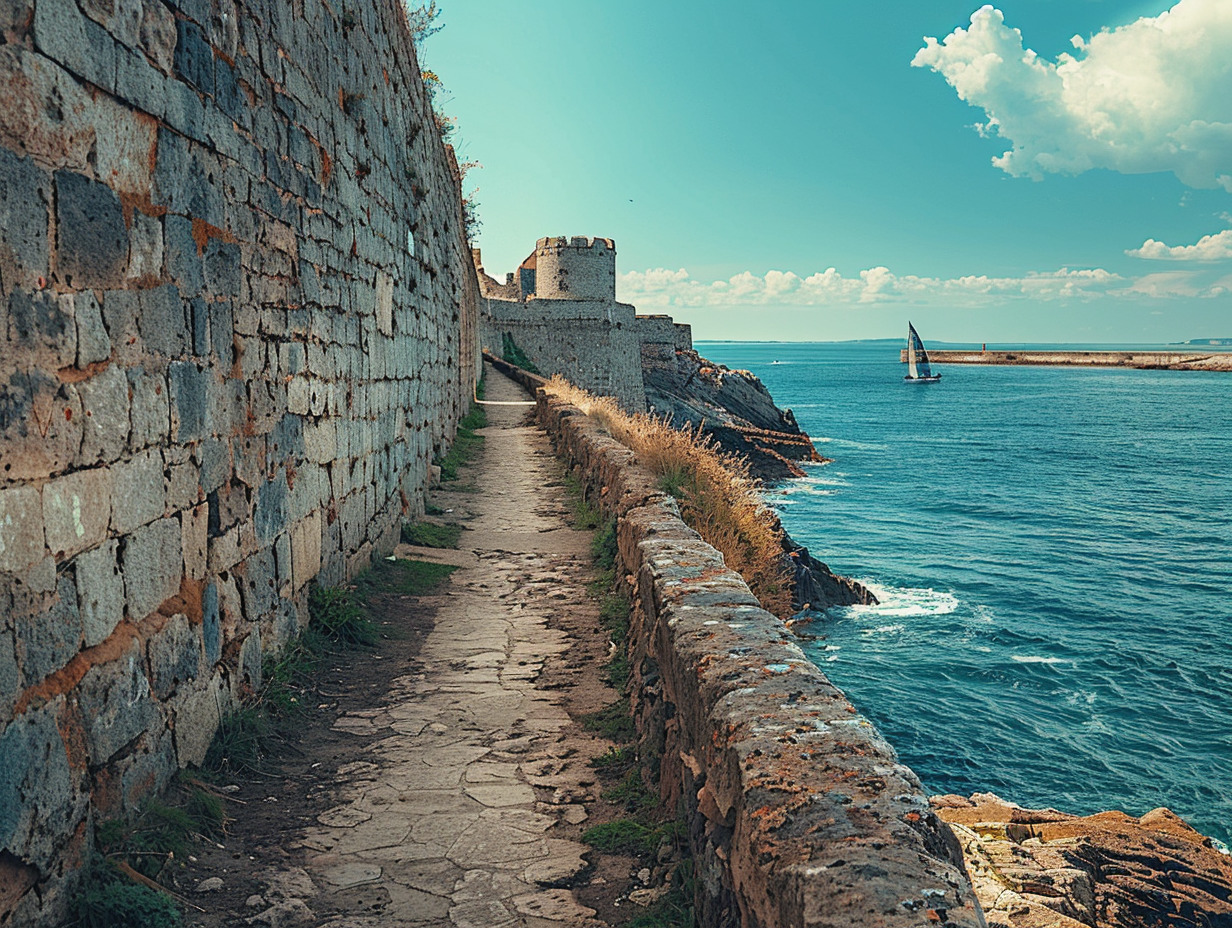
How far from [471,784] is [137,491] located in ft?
5.92

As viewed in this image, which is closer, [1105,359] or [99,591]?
[99,591]

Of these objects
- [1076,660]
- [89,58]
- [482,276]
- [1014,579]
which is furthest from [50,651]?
[482,276]

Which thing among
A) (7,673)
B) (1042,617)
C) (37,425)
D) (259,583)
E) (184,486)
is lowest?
(1042,617)

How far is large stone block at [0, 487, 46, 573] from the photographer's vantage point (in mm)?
2340

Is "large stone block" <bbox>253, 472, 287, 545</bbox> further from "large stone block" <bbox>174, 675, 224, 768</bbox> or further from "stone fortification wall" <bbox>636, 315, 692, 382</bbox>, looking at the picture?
"stone fortification wall" <bbox>636, 315, 692, 382</bbox>

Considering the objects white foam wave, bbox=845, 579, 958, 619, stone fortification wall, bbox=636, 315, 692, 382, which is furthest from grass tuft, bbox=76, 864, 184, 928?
stone fortification wall, bbox=636, 315, 692, 382

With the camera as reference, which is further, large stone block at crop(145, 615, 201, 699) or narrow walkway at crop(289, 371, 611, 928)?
large stone block at crop(145, 615, 201, 699)

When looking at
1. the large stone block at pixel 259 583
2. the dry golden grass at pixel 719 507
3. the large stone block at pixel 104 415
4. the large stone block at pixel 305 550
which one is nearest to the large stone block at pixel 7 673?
the large stone block at pixel 104 415

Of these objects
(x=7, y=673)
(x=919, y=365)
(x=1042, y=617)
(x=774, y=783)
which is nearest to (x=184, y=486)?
(x=7, y=673)

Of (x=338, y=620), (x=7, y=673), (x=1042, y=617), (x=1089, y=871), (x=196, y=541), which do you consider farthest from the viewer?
(x=1042, y=617)

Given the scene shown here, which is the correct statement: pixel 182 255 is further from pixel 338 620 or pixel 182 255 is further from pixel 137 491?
pixel 338 620

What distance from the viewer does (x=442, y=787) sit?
3801 millimetres

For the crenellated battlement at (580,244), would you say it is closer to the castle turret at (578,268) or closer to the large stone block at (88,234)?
the castle turret at (578,268)

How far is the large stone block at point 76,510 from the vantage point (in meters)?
2.56
